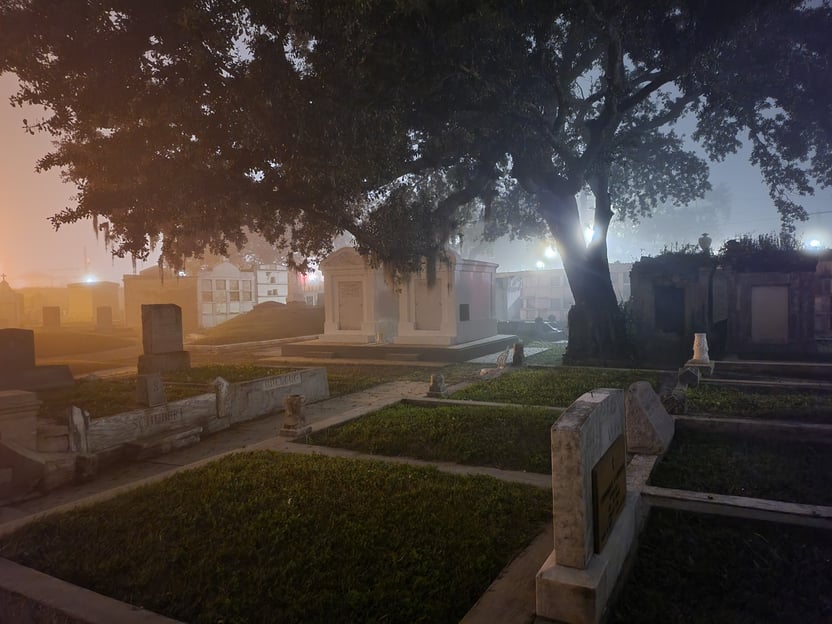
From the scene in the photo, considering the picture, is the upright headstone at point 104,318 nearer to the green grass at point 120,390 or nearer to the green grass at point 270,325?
the green grass at point 270,325

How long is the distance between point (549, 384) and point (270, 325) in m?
22.0

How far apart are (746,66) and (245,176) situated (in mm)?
13127

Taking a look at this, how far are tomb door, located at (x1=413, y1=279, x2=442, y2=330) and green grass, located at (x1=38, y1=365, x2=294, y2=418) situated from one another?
9.35 m

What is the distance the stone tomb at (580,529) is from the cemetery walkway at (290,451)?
0.88ft

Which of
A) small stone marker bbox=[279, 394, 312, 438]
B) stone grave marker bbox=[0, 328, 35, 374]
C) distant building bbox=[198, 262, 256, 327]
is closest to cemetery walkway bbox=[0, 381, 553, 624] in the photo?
small stone marker bbox=[279, 394, 312, 438]

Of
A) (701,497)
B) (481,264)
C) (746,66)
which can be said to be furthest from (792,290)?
(701,497)

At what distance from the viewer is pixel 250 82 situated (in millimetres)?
10000

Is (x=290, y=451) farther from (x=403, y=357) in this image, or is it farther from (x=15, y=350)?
(x=403, y=357)

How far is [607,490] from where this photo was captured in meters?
3.75

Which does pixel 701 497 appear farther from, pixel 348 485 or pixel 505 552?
pixel 348 485

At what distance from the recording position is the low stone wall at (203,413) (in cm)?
771

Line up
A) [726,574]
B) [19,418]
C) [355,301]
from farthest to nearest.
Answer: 1. [355,301]
2. [19,418]
3. [726,574]

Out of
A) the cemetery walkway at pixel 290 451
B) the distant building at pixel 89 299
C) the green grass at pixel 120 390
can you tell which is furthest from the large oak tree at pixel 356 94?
the distant building at pixel 89 299

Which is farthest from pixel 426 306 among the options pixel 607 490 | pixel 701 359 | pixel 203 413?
pixel 607 490
